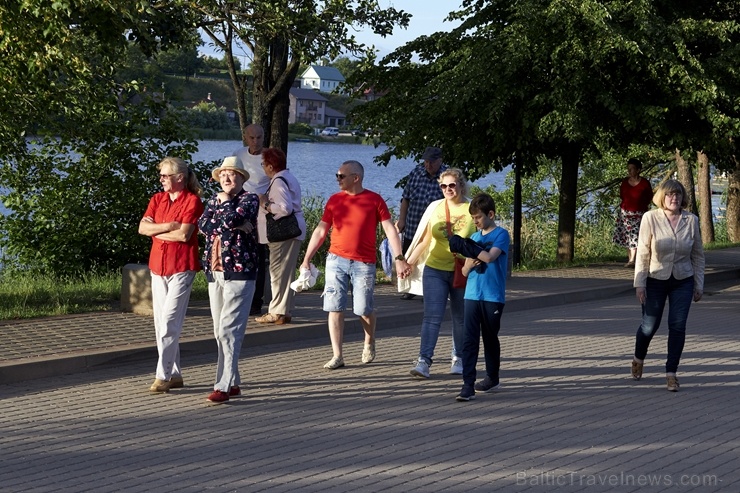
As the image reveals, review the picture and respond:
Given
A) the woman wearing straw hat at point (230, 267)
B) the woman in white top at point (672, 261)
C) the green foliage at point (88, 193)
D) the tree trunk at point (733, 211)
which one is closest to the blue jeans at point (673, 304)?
the woman in white top at point (672, 261)

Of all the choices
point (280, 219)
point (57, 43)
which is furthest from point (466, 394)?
point (57, 43)

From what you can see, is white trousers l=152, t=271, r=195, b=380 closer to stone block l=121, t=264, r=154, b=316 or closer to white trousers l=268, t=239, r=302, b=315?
white trousers l=268, t=239, r=302, b=315

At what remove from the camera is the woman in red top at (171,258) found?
28.6 feet

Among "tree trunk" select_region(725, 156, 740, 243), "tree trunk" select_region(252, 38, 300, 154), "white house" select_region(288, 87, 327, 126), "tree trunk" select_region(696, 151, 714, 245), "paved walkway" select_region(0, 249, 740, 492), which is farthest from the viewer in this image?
"white house" select_region(288, 87, 327, 126)

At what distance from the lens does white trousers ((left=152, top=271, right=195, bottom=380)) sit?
870cm

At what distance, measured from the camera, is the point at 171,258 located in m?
8.73

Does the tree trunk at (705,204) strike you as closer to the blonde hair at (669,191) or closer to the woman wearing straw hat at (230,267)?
the blonde hair at (669,191)

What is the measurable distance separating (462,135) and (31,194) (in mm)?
7164

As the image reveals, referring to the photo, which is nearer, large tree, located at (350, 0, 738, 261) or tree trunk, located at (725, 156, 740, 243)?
large tree, located at (350, 0, 738, 261)

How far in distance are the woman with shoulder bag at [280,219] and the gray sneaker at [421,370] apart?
7.34 ft

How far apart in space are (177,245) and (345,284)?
1860mm

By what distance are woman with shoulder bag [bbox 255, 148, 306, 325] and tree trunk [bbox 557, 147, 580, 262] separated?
10401mm

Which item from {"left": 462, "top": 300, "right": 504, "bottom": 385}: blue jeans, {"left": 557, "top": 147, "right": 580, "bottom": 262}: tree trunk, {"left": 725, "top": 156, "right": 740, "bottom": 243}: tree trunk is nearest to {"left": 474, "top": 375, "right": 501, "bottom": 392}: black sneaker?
{"left": 462, "top": 300, "right": 504, "bottom": 385}: blue jeans

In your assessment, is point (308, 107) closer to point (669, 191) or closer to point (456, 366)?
point (456, 366)
